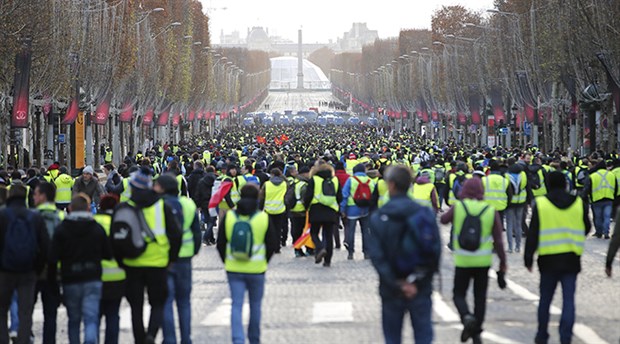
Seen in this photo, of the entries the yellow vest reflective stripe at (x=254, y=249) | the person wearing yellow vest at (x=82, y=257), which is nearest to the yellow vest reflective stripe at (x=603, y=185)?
the yellow vest reflective stripe at (x=254, y=249)

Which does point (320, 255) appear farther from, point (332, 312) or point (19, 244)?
point (19, 244)

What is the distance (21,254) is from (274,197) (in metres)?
10.2

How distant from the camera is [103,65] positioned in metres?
62.1

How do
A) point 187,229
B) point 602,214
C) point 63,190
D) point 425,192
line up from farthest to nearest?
point 63,190 → point 602,214 → point 425,192 → point 187,229

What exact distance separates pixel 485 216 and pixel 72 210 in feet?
11.8

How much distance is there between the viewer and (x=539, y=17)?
216 feet

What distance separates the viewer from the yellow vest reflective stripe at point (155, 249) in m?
12.5

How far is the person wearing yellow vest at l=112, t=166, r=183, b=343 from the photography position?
12516 mm

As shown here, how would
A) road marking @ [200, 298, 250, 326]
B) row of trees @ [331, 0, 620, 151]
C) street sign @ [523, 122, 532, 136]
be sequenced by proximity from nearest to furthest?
road marking @ [200, 298, 250, 326] → row of trees @ [331, 0, 620, 151] → street sign @ [523, 122, 532, 136]

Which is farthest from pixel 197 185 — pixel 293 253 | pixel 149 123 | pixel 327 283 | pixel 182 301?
pixel 149 123

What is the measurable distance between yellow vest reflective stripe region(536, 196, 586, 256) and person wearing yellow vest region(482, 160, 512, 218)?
340 inches

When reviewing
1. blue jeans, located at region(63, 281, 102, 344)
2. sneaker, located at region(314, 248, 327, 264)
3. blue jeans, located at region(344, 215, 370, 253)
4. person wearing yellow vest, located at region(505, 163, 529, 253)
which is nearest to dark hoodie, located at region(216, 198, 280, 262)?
blue jeans, located at region(63, 281, 102, 344)

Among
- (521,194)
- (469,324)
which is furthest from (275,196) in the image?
(469,324)

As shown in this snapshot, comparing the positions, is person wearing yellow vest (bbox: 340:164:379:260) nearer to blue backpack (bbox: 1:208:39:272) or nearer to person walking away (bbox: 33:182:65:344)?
person walking away (bbox: 33:182:65:344)
